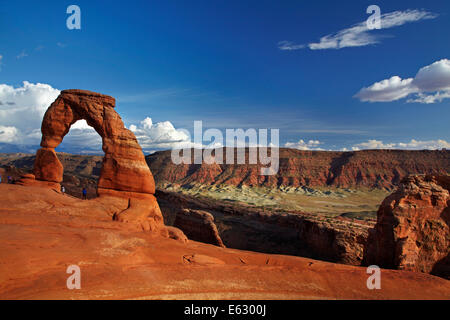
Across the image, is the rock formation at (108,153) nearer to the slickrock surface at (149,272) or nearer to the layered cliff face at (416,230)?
the slickrock surface at (149,272)

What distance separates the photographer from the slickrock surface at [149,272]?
18.5ft

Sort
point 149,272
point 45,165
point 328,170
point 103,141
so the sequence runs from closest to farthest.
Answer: point 149,272, point 103,141, point 45,165, point 328,170

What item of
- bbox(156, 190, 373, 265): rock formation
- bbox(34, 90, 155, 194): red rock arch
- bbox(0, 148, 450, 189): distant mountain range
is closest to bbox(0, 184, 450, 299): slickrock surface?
bbox(34, 90, 155, 194): red rock arch

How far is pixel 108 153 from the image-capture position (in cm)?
1410

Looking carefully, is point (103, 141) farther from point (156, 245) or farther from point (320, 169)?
point (320, 169)

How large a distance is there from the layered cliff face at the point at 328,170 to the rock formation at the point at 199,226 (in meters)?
61.3

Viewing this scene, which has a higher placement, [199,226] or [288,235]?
[199,226]

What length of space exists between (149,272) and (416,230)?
1021 cm

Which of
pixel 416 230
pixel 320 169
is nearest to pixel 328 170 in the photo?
pixel 320 169

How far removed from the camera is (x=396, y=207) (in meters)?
10.4

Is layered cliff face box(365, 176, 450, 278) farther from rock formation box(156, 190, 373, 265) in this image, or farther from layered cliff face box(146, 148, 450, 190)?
layered cliff face box(146, 148, 450, 190)

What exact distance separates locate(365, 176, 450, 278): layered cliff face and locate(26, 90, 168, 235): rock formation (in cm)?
997

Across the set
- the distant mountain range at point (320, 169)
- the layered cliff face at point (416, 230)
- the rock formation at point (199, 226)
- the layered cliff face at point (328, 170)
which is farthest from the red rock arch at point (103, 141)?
the layered cliff face at point (328, 170)
